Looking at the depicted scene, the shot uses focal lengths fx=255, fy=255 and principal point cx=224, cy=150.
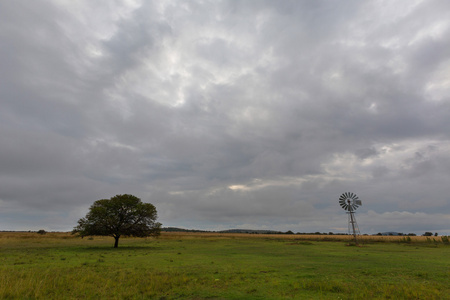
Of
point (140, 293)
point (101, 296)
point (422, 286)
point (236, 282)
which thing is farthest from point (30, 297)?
point (422, 286)

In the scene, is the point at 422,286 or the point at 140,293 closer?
the point at 140,293

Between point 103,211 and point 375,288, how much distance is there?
56962mm

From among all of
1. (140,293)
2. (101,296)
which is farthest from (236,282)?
(101,296)

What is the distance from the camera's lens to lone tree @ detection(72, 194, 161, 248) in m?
58.5

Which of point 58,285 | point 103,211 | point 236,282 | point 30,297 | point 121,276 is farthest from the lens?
point 103,211

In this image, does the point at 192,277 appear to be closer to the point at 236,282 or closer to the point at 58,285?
the point at 236,282

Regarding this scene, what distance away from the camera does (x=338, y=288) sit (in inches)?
682

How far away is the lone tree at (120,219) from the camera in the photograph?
58.5 metres

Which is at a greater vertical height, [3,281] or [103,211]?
[103,211]

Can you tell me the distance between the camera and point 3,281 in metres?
→ 16.8

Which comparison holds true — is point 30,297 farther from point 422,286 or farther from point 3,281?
point 422,286

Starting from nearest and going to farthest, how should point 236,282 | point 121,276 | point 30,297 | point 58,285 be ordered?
point 30,297, point 58,285, point 236,282, point 121,276

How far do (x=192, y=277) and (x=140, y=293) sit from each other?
5.88m

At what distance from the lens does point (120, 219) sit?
60.7m
